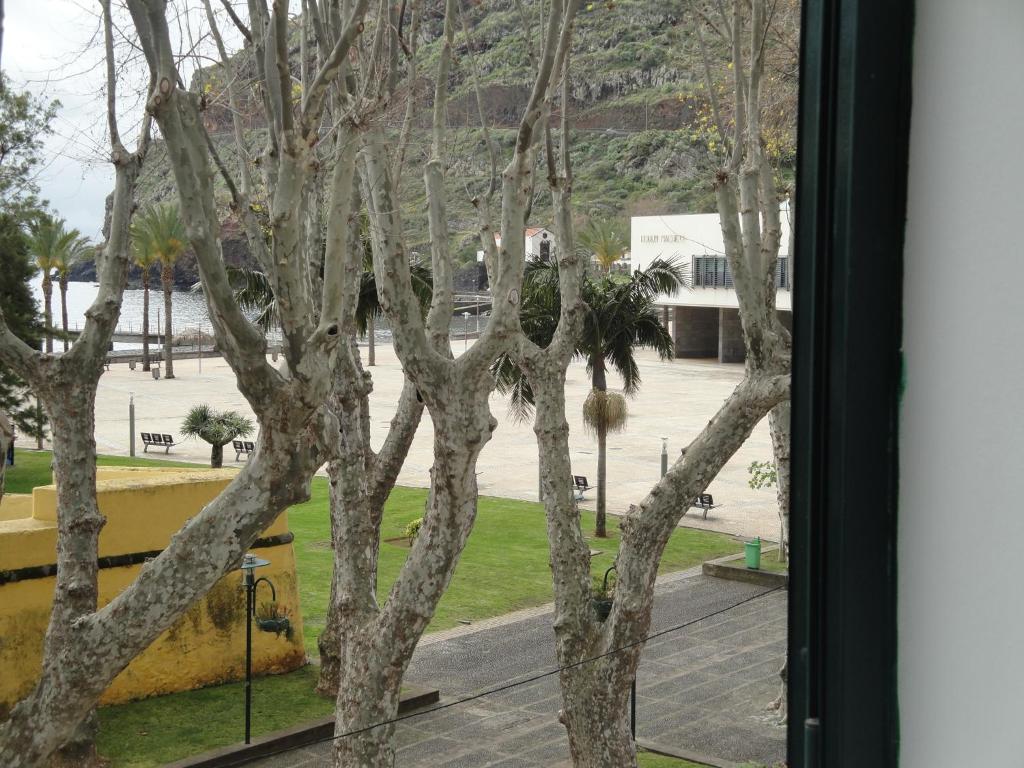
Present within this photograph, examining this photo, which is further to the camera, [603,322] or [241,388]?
[603,322]

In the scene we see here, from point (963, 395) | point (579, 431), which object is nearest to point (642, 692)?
point (963, 395)

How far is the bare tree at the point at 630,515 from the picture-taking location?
7508 millimetres

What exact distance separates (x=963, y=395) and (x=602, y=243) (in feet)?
170

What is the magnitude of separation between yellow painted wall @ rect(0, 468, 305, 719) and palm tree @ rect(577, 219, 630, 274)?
40112mm

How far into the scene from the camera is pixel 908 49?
1025 mm

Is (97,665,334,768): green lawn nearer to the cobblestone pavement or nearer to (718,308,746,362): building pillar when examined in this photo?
the cobblestone pavement

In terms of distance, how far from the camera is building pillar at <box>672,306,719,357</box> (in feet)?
159

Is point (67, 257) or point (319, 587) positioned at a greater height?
point (67, 257)

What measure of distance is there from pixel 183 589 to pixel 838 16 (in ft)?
15.8

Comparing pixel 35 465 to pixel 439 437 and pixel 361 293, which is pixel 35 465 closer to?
pixel 361 293

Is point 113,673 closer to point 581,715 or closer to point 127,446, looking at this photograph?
point 581,715

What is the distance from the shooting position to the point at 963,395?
1.06 meters

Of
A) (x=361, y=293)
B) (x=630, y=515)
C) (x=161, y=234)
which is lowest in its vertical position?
(x=630, y=515)

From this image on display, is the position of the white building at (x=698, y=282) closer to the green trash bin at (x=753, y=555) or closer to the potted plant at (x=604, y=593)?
the green trash bin at (x=753, y=555)
